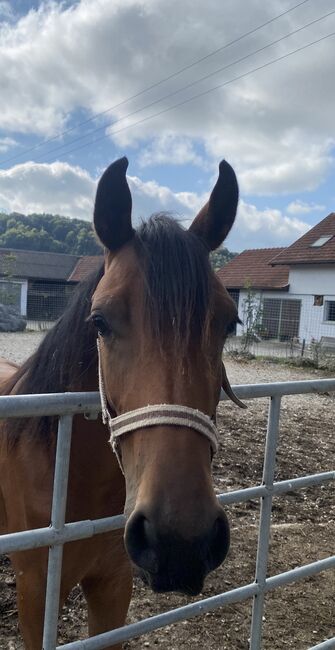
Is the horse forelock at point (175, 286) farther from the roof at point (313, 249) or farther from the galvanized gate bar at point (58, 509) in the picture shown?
the roof at point (313, 249)

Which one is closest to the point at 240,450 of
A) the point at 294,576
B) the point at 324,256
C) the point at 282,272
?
the point at 294,576

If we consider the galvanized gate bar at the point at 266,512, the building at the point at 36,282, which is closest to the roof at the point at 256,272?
the building at the point at 36,282

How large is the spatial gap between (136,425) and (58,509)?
1.31 ft

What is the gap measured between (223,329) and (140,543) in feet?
2.30

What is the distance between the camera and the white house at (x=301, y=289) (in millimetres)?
24453

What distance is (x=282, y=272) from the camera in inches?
1145

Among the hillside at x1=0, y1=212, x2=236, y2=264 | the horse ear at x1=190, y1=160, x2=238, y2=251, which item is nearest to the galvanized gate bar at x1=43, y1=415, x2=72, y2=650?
the horse ear at x1=190, y1=160, x2=238, y2=251

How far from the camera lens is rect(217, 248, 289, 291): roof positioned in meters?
28.6

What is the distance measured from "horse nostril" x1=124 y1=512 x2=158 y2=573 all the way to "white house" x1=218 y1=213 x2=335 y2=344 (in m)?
21.7

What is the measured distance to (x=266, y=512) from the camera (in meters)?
2.14

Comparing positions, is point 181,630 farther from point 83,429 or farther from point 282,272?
point 282,272

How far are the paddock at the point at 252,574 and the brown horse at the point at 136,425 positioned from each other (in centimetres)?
98

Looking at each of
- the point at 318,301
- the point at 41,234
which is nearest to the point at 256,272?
the point at 318,301

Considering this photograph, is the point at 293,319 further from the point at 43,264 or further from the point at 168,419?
the point at 168,419
